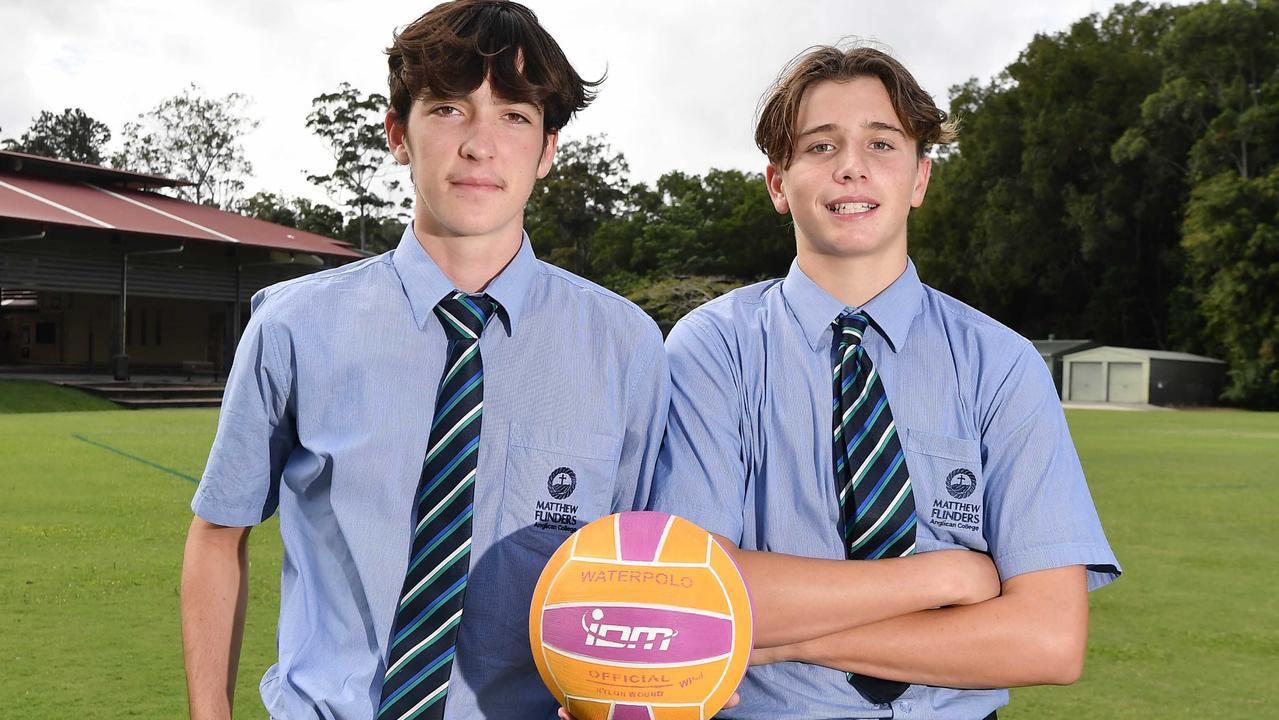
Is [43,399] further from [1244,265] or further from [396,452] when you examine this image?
[1244,265]

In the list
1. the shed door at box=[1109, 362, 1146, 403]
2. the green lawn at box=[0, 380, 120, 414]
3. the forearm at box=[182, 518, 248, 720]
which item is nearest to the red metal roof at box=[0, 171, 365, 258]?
the green lawn at box=[0, 380, 120, 414]

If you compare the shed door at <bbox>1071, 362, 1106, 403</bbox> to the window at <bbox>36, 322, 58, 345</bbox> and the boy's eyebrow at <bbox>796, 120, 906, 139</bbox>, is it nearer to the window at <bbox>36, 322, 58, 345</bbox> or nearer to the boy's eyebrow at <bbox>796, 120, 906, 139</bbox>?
the window at <bbox>36, 322, 58, 345</bbox>

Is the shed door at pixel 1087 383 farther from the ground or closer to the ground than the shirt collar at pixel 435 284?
closer to the ground

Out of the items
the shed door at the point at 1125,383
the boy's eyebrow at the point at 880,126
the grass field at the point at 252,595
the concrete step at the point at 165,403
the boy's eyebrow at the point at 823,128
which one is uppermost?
the boy's eyebrow at the point at 880,126

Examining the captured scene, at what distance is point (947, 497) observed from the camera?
266 cm

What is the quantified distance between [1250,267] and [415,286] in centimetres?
4965

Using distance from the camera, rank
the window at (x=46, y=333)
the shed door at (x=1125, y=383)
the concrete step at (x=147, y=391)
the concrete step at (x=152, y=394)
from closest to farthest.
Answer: the concrete step at (x=152, y=394) → the concrete step at (x=147, y=391) → the window at (x=46, y=333) → the shed door at (x=1125, y=383)

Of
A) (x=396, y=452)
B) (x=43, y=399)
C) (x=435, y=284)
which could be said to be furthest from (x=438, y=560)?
(x=43, y=399)

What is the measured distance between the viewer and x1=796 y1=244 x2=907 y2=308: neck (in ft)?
9.32

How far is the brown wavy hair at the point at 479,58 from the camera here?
262 centimetres

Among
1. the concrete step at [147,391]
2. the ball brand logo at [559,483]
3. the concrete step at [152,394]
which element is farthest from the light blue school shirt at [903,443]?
the concrete step at [147,391]

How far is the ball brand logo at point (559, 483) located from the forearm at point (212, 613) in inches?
29.2

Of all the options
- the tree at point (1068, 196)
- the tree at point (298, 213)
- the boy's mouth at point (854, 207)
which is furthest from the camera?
the tree at point (298, 213)

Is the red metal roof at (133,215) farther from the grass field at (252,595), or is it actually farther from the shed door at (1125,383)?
the shed door at (1125,383)
